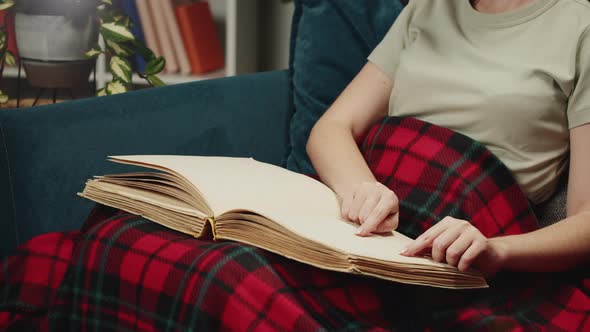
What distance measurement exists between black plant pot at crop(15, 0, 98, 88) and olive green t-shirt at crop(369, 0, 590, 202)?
3.29ft

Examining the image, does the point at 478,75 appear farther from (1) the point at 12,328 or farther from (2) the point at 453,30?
(1) the point at 12,328

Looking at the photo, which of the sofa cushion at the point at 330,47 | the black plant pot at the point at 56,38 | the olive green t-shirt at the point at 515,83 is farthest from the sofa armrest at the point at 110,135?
the black plant pot at the point at 56,38

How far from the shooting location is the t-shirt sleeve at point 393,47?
124cm

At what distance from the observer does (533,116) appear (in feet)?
3.41

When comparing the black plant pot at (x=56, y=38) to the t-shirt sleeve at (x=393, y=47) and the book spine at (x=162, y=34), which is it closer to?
the book spine at (x=162, y=34)

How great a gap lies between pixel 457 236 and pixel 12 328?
1.87 ft

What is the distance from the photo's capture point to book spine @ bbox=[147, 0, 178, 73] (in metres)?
2.31

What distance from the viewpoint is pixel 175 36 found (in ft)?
7.65

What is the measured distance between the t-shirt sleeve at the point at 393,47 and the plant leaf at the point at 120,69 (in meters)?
0.76

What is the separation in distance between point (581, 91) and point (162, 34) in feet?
5.01

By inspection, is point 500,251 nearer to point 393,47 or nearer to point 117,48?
point 393,47

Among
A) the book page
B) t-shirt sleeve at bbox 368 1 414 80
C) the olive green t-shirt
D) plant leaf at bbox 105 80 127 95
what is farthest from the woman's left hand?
plant leaf at bbox 105 80 127 95

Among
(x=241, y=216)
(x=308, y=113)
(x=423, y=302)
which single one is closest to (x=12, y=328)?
(x=241, y=216)

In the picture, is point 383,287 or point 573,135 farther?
point 573,135
